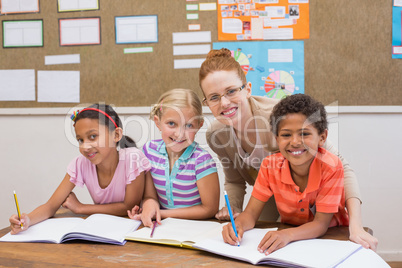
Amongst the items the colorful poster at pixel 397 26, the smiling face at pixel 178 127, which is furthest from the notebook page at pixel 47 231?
the colorful poster at pixel 397 26

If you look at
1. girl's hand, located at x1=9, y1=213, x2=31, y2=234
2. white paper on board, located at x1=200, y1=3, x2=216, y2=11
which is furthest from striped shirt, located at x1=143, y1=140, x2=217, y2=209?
white paper on board, located at x1=200, y1=3, x2=216, y2=11

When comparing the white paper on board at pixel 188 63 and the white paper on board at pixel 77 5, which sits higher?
the white paper on board at pixel 77 5

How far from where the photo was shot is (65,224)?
113 cm

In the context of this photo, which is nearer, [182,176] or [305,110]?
[305,110]

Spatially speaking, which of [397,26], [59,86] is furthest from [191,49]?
[397,26]

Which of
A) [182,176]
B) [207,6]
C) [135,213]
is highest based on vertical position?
[207,6]

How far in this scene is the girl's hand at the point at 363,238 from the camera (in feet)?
3.01

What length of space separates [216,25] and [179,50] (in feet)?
0.90

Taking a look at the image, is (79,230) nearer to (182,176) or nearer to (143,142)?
(182,176)

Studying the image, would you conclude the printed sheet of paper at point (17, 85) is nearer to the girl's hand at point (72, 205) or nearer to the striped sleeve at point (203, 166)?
the girl's hand at point (72, 205)

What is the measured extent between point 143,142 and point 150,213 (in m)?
1.23

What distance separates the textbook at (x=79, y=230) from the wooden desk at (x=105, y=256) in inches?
0.8

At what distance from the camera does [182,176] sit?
131 centimetres

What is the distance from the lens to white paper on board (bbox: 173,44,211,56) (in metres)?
2.23
